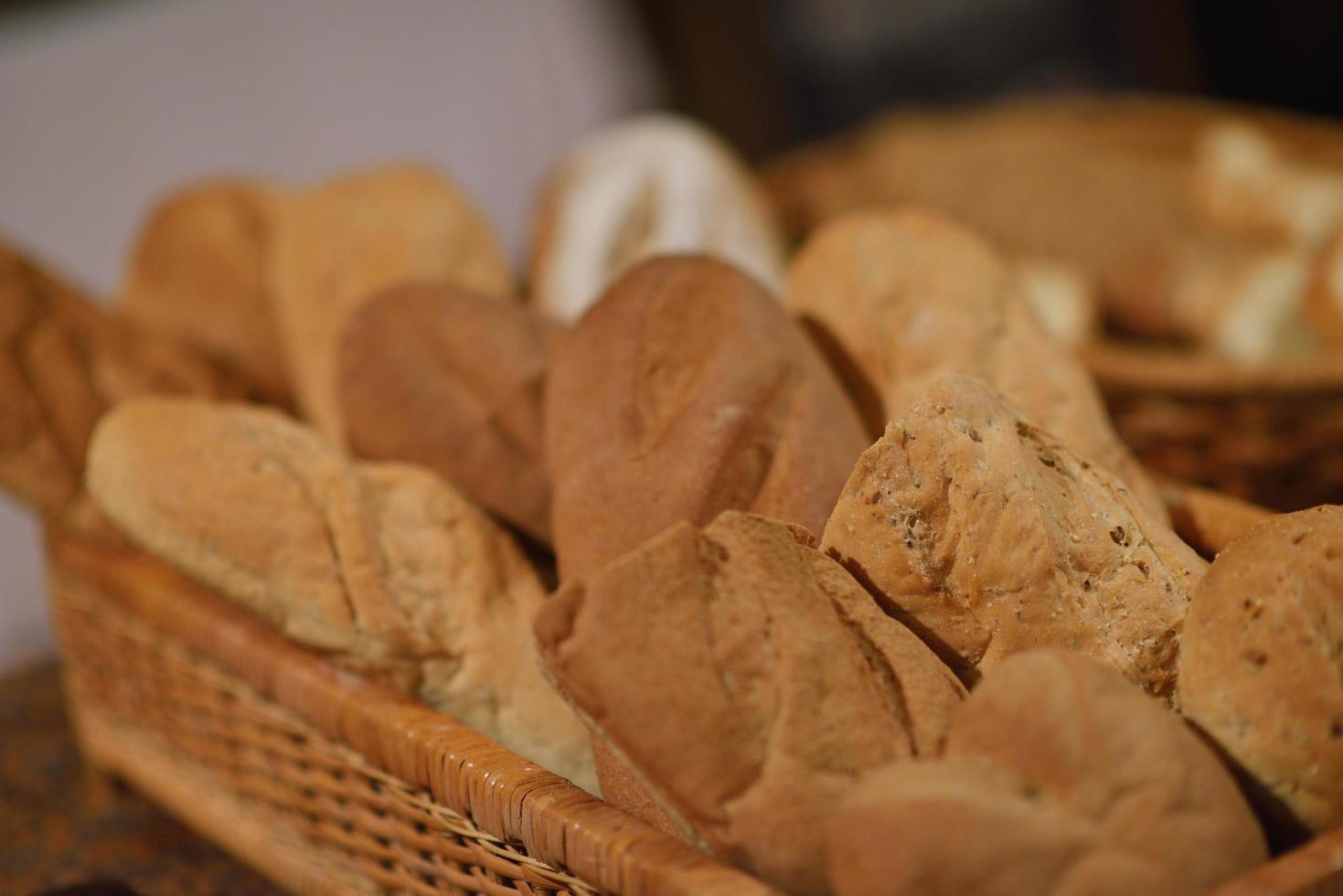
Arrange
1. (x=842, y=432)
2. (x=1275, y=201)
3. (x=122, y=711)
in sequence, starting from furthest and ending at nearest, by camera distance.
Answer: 1. (x=1275, y=201)
2. (x=122, y=711)
3. (x=842, y=432)

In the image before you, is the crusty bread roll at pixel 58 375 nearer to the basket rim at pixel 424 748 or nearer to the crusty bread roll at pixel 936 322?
the basket rim at pixel 424 748

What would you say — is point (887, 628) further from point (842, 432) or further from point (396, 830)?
point (396, 830)

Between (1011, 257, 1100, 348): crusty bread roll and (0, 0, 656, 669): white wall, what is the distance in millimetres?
1314

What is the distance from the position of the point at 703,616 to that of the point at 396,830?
35cm

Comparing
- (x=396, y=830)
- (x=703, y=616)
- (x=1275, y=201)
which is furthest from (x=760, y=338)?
(x=1275, y=201)

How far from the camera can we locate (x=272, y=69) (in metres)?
2.29

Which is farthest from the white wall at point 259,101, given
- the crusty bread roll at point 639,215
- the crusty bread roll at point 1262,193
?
the crusty bread roll at point 1262,193

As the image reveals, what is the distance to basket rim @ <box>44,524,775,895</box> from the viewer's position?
0.64m

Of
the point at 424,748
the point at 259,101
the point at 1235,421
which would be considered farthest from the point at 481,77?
the point at 424,748

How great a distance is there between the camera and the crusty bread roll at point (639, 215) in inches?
Result: 56.2

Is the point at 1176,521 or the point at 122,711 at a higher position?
the point at 1176,521

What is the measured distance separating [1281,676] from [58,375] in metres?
1.17

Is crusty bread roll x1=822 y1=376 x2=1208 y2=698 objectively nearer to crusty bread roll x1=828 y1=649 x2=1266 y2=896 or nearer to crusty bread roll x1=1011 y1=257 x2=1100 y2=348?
crusty bread roll x1=828 y1=649 x2=1266 y2=896

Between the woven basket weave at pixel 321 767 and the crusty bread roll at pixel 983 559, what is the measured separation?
19 cm
